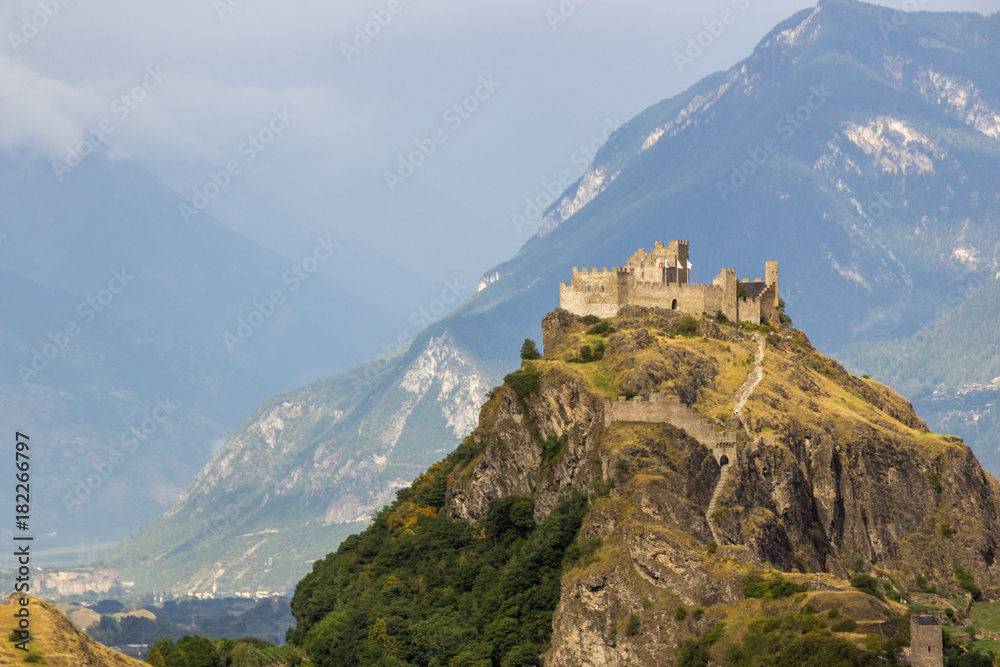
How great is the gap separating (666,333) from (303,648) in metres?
45.8

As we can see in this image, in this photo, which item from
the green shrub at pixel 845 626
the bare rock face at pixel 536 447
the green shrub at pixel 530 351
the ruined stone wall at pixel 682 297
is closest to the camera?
the green shrub at pixel 845 626

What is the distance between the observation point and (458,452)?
152375mm

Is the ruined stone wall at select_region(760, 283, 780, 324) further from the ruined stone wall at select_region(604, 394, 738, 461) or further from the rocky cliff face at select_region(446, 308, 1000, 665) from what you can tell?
the ruined stone wall at select_region(604, 394, 738, 461)

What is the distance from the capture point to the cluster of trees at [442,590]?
12319 cm

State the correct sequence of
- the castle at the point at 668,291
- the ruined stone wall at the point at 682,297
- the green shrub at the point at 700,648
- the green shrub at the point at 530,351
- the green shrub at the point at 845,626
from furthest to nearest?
the green shrub at the point at 530,351 → the castle at the point at 668,291 → the ruined stone wall at the point at 682,297 → the green shrub at the point at 700,648 → the green shrub at the point at 845,626

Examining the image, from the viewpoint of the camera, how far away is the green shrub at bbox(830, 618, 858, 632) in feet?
319

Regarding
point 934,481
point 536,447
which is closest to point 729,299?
point 536,447

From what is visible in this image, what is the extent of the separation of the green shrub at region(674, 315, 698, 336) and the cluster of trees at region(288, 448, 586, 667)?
73.0ft

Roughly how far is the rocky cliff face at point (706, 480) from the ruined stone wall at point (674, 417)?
2.61 feet

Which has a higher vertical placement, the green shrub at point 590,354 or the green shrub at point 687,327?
the green shrub at point 687,327

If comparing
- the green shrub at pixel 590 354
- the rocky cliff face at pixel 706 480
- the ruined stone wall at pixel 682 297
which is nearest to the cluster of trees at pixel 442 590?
the rocky cliff face at pixel 706 480

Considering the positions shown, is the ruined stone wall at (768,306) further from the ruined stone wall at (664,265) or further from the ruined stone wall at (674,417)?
the ruined stone wall at (674,417)

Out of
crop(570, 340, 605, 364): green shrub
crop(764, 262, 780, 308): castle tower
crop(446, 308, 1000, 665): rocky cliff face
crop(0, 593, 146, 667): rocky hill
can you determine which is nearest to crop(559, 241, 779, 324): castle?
crop(764, 262, 780, 308): castle tower

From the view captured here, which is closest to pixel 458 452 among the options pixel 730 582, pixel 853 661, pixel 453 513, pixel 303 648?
pixel 453 513
